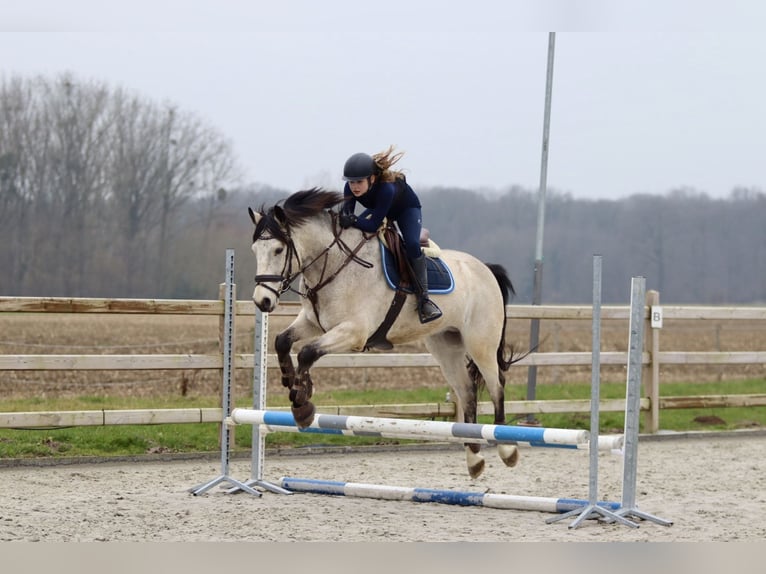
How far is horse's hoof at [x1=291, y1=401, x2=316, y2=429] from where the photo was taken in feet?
17.5

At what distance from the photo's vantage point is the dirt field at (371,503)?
16.5ft

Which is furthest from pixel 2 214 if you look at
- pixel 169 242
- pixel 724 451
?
pixel 724 451

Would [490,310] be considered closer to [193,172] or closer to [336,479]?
[336,479]

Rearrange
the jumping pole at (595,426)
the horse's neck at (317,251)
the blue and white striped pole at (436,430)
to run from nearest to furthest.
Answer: the blue and white striped pole at (436,430) → the jumping pole at (595,426) → the horse's neck at (317,251)

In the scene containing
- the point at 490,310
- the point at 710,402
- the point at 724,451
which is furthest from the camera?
the point at 710,402

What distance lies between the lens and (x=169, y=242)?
24500 mm

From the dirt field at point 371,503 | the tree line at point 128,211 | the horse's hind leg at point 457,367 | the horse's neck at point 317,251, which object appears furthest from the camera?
the tree line at point 128,211

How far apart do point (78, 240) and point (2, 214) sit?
2.05 meters

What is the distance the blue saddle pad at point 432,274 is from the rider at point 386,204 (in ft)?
0.41

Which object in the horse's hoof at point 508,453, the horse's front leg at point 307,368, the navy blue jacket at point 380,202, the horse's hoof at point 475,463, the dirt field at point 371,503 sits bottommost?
the dirt field at point 371,503

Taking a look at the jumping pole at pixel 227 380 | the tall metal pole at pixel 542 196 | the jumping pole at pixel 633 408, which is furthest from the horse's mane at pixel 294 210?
the tall metal pole at pixel 542 196

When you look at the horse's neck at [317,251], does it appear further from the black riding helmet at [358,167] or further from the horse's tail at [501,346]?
the horse's tail at [501,346]

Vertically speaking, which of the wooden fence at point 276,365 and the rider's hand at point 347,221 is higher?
the rider's hand at point 347,221

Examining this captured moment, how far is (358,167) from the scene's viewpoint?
18.4ft
